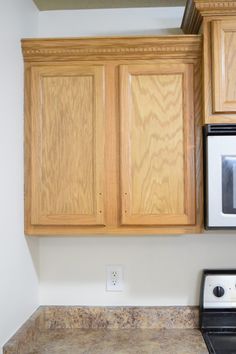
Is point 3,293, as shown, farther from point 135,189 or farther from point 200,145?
point 200,145

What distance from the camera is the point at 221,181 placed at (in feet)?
5.13

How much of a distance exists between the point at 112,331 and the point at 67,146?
910 mm

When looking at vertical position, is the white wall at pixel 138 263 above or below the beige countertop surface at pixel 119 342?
above

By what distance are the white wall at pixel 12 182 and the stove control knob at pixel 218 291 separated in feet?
2.89

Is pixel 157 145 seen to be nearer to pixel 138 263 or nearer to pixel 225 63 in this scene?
pixel 225 63

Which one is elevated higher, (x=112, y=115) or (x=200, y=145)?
(x=112, y=115)

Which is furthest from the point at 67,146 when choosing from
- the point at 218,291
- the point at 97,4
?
the point at 218,291

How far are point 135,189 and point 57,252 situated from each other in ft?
1.89

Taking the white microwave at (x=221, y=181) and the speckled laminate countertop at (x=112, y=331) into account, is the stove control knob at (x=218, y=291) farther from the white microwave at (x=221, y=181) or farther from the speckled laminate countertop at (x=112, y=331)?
the white microwave at (x=221, y=181)

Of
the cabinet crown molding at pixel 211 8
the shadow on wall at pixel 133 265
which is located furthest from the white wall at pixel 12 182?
the cabinet crown molding at pixel 211 8

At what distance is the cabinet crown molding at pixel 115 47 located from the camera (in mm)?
1663

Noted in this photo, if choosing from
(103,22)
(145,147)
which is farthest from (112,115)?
(103,22)

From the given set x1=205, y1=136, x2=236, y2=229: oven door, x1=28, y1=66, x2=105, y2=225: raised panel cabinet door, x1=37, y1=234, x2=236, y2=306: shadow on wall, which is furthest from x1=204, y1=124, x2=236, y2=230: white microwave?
x1=28, y1=66, x2=105, y2=225: raised panel cabinet door

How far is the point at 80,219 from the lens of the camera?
1658 millimetres
